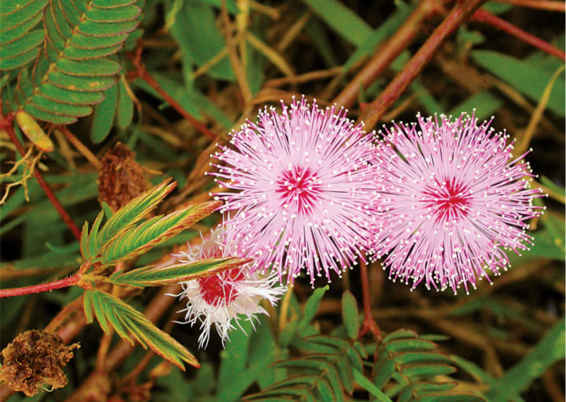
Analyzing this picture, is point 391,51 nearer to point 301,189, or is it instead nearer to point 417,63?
point 417,63

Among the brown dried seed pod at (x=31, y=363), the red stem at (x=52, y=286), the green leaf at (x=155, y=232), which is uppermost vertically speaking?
the green leaf at (x=155, y=232)

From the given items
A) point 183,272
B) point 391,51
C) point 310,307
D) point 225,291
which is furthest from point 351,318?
point 391,51

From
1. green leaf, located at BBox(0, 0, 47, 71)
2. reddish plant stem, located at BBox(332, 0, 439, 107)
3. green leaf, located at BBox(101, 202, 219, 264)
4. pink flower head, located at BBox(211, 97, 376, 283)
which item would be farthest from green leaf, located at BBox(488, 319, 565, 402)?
green leaf, located at BBox(0, 0, 47, 71)

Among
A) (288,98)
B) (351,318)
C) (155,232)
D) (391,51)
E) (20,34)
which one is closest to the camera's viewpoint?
(155,232)

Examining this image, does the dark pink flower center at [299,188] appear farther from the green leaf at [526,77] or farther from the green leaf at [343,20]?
the green leaf at [526,77]

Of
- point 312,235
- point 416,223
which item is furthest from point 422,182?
point 312,235

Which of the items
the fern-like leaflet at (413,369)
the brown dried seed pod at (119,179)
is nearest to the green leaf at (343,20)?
the brown dried seed pod at (119,179)
